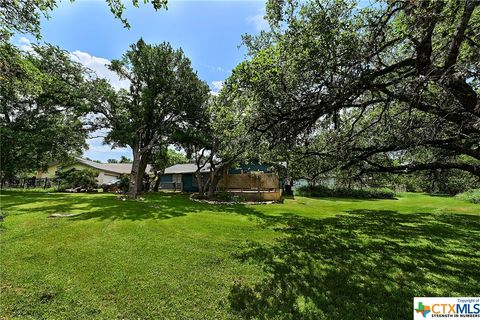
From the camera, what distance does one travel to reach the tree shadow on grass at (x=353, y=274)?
365 cm

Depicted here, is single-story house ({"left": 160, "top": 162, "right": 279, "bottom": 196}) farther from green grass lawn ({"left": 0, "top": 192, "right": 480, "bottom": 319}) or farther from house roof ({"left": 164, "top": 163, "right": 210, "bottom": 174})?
green grass lawn ({"left": 0, "top": 192, "right": 480, "bottom": 319})

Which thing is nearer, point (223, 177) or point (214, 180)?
point (214, 180)

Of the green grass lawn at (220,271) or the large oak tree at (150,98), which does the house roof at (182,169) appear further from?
the green grass lawn at (220,271)

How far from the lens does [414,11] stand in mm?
3686

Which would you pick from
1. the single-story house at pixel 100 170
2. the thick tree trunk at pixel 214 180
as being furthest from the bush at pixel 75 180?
the thick tree trunk at pixel 214 180

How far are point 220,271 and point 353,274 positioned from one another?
8.48 feet

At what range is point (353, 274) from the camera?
15.7 ft

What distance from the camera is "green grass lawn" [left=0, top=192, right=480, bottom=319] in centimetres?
362

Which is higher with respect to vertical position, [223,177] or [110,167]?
[110,167]

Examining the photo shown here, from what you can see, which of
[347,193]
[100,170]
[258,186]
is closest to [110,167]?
[100,170]

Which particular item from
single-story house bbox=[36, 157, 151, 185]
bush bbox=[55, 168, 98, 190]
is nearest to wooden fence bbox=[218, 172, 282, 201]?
bush bbox=[55, 168, 98, 190]

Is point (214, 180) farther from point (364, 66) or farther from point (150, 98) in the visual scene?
point (364, 66)

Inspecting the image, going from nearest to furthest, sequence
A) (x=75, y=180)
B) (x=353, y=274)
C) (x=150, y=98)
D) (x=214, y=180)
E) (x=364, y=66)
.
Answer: (x=364, y=66) → (x=353, y=274) → (x=150, y=98) → (x=214, y=180) → (x=75, y=180)

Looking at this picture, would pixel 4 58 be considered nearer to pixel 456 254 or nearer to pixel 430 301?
pixel 430 301
